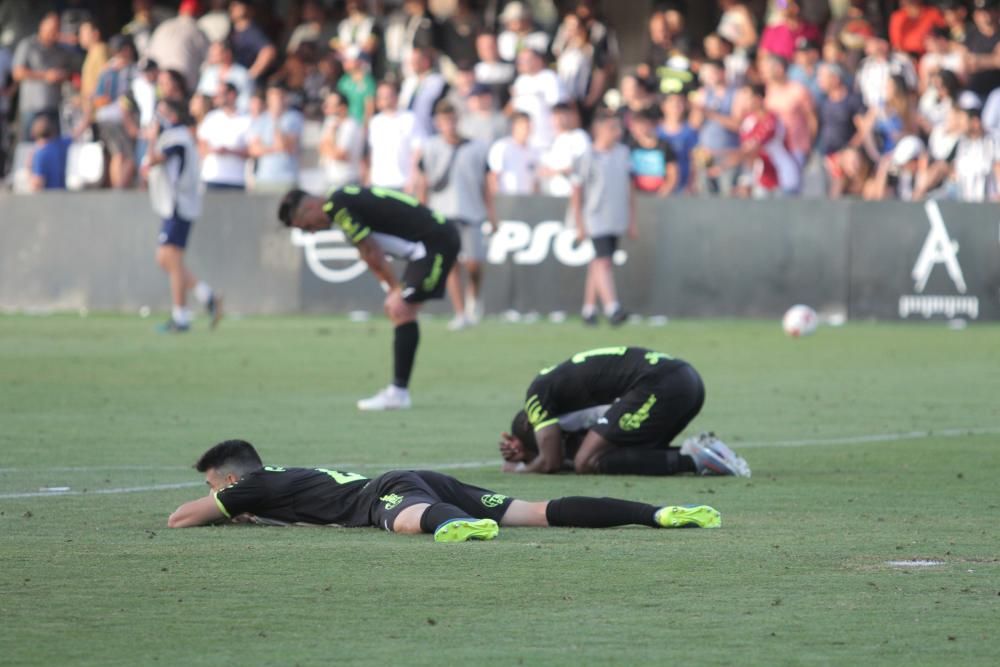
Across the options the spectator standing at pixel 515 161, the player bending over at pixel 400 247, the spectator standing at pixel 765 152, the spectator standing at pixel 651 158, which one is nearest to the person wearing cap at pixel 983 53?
the spectator standing at pixel 765 152

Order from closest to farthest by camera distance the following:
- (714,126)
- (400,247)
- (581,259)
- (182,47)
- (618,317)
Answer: (400,247), (618,317), (581,259), (714,126), (182,47)

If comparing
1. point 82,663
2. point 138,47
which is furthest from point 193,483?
point 138,47

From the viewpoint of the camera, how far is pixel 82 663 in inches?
227

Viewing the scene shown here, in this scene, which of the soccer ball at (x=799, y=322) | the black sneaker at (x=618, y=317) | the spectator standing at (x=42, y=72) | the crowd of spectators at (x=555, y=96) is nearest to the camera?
the soccer ball at (x=799, y=322)

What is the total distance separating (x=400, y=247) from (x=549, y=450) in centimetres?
452

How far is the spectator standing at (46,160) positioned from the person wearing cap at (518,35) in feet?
19.9

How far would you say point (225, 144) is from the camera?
84.1ft

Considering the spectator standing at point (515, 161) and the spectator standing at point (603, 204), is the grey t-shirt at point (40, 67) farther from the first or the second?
the spectator standing at point (603, 204)

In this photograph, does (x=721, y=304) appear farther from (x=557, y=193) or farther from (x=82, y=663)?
(x=82, y=663)

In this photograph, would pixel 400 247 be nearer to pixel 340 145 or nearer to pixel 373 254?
pixel 373 254

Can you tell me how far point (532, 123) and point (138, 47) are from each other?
684cm

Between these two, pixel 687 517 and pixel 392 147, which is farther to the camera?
pixel 392 147

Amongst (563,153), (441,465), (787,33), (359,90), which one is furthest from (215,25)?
(441,465)

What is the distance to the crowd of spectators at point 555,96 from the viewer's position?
24297 millimetres
